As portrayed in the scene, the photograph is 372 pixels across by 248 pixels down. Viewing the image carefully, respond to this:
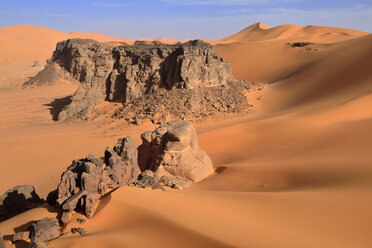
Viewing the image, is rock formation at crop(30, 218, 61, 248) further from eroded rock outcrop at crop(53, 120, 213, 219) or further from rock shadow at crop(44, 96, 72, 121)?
rock shadow at crop(44, 96, 72, 121)

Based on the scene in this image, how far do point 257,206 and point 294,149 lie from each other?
5.33m

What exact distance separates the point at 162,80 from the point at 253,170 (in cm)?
903

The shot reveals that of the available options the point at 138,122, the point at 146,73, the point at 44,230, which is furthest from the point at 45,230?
the point at 146,73

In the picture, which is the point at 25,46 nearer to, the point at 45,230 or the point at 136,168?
the point at 136,168

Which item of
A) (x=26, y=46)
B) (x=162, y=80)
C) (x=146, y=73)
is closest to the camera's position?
(x=162, y=80)

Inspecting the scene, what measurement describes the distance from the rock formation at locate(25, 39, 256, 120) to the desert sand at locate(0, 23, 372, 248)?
151 centimetres

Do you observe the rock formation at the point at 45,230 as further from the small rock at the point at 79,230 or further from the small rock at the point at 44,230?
the small rock at the point at 79,230

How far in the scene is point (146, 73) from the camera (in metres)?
16.1

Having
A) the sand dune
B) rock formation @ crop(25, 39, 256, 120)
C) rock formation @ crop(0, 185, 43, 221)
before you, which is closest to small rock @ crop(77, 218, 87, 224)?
rock formation @ crop(0, 185, 43, 221)

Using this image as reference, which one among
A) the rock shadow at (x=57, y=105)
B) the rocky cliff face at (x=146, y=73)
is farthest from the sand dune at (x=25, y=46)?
the rocky cliff face at (x=146, y=73)

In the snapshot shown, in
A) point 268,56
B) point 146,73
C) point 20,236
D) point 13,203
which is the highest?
point 268,56

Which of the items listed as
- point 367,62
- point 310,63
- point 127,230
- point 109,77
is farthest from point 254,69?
point 127,230

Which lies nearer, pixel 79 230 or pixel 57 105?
pixel 79 230

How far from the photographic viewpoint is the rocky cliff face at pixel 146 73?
50.4 feet
